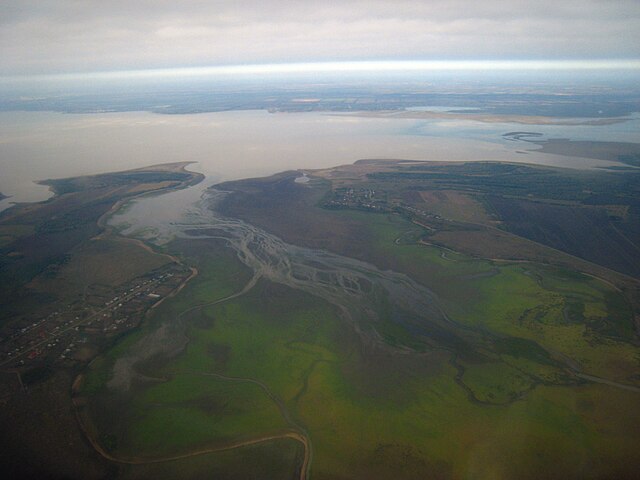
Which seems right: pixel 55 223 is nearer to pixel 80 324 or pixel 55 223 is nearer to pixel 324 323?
pixel 80 324

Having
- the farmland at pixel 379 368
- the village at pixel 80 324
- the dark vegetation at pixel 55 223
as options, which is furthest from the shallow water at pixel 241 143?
the farmland at pixel 379 368

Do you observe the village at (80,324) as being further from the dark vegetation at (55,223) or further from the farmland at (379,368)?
the dark vegetation at (55,223)

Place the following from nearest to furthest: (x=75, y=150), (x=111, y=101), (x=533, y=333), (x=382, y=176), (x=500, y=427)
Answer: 1. (x=500, y=427)
2. (x=533, y=333)
3. (x=382, y=176)
4. (x=75, y=150)
5. (x=111, y=101)

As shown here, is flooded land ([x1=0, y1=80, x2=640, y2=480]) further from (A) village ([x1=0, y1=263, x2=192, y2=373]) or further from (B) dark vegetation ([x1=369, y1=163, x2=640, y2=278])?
(B) dark vegetation ([x1=369, y1=163, x2=640, y2=278])

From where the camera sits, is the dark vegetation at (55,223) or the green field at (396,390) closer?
the green field at (396,390)

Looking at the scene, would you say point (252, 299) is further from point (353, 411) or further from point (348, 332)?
point (353, 411)

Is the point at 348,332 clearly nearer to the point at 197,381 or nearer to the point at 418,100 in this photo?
the point at 197,381

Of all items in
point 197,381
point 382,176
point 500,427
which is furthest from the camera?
A: point 382,176

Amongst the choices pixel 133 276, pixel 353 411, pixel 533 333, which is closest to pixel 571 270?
pixel 533 333

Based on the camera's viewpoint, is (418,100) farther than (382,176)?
Yes
